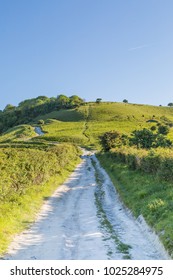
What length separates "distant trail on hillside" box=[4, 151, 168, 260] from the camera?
12.1 m

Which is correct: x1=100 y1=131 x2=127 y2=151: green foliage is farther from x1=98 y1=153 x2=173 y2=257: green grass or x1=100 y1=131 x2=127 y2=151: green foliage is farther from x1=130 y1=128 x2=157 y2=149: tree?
x1=98 y1=153 x2=173 y2=257: green grass

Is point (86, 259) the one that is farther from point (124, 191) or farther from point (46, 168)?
point (46, 168)

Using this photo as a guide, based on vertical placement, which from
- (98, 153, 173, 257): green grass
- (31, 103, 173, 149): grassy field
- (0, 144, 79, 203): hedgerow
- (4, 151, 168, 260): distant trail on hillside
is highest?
(31, 103, 173, 149): grassy field

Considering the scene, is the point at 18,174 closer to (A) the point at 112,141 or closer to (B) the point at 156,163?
(B) the point at 156,163

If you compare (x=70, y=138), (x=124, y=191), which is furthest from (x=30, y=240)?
(x=70, y=138)

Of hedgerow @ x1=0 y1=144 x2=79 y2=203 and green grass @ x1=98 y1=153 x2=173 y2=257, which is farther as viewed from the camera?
hedgerow @ x1=0 y1=144 x2=79 y2=203

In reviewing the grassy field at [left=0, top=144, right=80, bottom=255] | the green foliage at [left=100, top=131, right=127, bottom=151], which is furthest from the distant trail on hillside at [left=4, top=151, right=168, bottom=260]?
the green foliage at [left=100, top=131, right=127, bottom=151]

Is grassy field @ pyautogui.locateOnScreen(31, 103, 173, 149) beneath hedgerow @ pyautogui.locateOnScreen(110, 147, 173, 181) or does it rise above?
above

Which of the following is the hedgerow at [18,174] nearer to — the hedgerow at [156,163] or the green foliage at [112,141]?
the hedgerow at [156,163]

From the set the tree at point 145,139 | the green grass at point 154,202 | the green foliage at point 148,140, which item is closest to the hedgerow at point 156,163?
the green grass at point 154,202

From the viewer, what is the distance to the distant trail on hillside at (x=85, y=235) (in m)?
12.1
